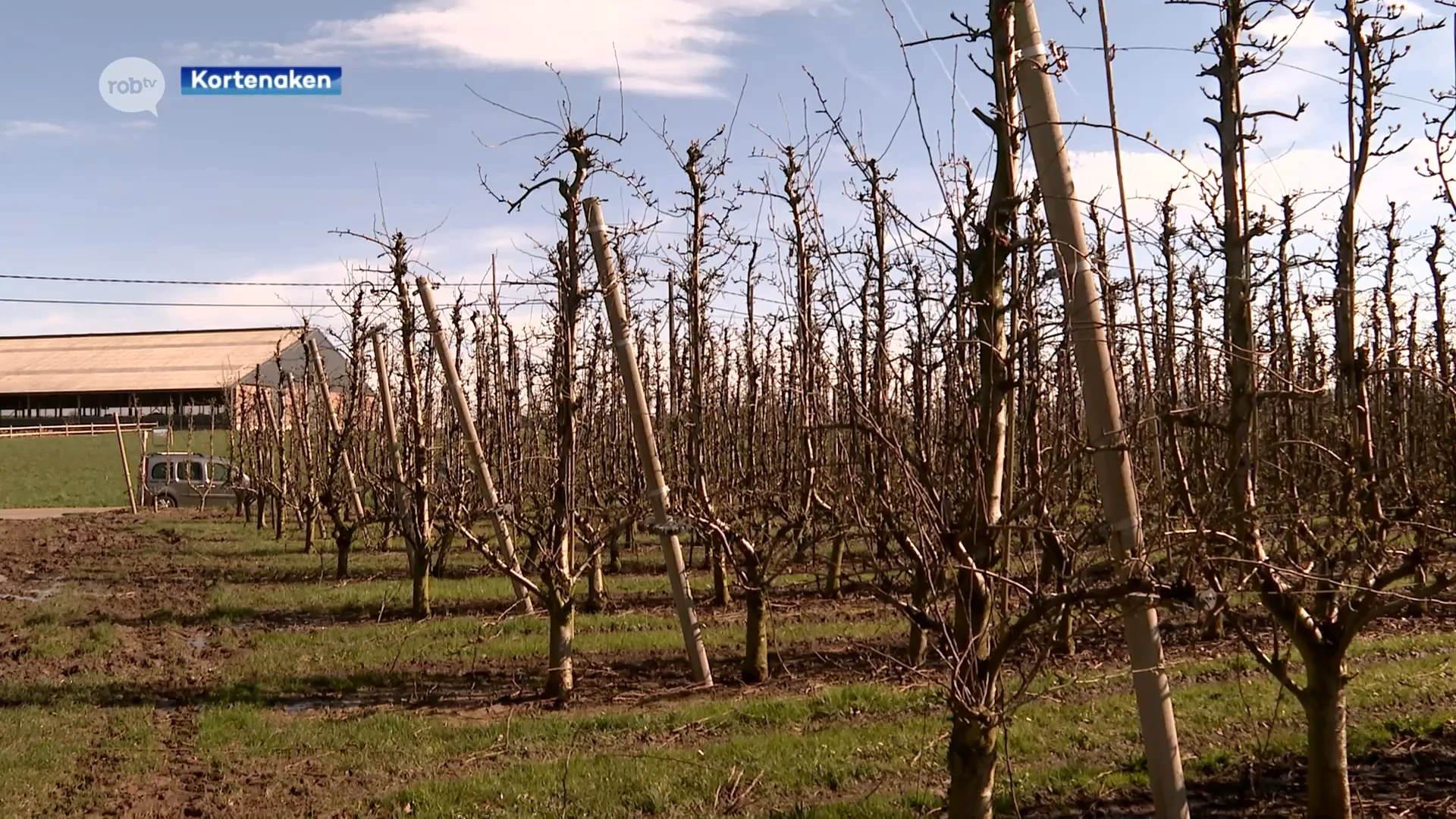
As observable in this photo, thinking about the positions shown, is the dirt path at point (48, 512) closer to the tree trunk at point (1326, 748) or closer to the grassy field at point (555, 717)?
the grassy field at point (555, 717)

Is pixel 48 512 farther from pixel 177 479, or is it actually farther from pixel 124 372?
pixel 124 372

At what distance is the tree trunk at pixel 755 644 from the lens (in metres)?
8.73

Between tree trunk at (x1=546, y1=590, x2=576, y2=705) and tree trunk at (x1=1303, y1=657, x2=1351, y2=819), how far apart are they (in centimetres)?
533

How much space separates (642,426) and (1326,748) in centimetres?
517

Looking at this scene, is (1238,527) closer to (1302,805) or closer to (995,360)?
(995,360)

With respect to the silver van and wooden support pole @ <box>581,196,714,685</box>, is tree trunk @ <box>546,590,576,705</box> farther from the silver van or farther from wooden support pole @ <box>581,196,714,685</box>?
the silver van

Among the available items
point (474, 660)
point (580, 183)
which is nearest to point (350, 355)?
point (474, 660)

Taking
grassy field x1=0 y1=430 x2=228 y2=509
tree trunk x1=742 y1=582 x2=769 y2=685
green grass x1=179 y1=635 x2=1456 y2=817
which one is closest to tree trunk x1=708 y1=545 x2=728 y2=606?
tree trunk x1=742 y1=582 x2=769 y2=685

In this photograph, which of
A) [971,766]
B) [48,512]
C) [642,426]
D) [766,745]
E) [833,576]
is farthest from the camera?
[48,512]

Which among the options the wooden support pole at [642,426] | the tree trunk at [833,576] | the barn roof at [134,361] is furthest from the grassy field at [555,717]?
the barn roof at [134,361]

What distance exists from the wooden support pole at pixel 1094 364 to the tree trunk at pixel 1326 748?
4.06ft

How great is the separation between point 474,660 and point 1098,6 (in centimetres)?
813

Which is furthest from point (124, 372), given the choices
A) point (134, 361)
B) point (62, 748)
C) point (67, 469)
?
point (62, 748)

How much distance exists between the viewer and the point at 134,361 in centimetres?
5153
